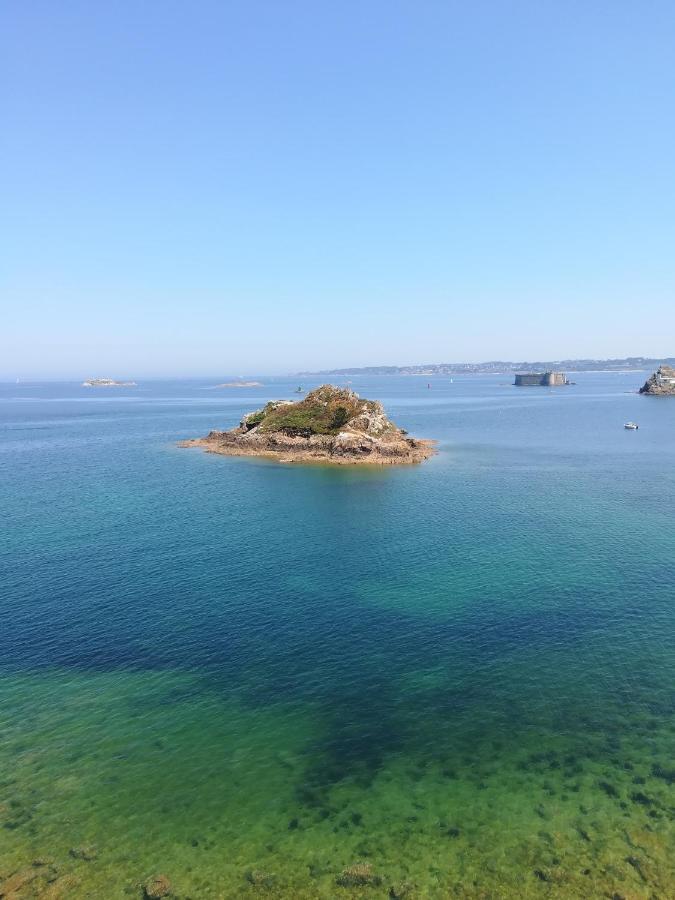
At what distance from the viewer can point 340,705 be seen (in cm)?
3984

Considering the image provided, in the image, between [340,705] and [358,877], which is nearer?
[358,877]

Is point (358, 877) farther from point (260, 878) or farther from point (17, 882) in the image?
point (17, 882)

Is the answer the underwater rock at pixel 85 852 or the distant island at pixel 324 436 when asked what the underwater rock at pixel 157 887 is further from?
the distant island at pixel 324 436

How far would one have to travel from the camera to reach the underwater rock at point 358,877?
88.1ft

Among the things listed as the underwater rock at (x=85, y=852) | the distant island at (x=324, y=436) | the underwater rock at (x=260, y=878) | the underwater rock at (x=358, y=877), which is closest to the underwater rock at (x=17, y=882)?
the underwater rock at (x=85, y=852)

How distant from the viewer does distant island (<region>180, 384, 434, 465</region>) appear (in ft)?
442

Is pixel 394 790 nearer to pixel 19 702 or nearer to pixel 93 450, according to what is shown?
pixel 19 702

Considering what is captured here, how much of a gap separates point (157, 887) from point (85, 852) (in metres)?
4.84

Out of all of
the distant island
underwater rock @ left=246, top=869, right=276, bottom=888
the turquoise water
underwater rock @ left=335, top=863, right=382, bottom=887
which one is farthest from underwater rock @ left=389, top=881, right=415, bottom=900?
the distant island

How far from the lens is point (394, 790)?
32344mm

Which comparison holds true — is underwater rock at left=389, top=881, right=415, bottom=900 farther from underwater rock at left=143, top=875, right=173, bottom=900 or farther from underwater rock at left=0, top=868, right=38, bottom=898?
underwater rock at left=0, top=868, right=38, bottom=898

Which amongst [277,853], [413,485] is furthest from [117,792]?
[413,485]

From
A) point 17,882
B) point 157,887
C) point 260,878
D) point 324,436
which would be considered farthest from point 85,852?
point 324,436

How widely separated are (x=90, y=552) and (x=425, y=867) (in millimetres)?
55969
